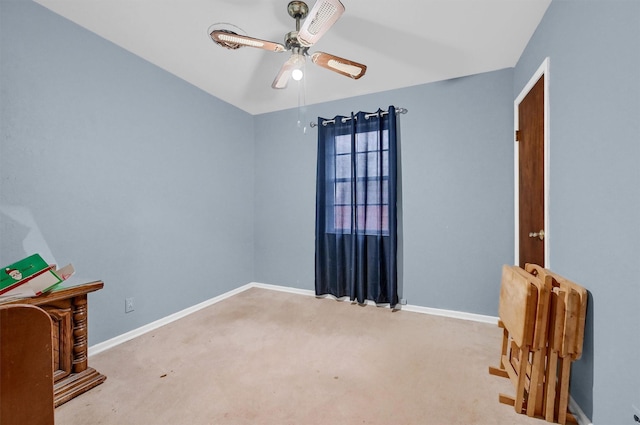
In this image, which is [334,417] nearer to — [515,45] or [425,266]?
[425,266]

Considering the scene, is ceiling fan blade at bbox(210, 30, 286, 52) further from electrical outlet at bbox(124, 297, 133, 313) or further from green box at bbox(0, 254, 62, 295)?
electrical outlet at bbox(124, 297, 133, 313)

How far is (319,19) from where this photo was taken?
4.79ft

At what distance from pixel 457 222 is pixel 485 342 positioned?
3.71ft

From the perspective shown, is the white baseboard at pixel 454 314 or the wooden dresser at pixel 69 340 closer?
the wooden dresser at pixel 69 340

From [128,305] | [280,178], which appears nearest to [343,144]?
[280,178]

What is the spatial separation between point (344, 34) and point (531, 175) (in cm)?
185

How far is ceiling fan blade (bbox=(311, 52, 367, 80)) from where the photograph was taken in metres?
1.81

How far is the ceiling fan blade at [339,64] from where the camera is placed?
5.93 feet

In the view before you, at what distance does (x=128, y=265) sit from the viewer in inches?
91.2

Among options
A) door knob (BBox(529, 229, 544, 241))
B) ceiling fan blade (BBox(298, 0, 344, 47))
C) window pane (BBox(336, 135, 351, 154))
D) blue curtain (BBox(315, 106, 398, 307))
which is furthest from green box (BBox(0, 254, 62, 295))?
door knob (BBox(529, 229, 544, 241))

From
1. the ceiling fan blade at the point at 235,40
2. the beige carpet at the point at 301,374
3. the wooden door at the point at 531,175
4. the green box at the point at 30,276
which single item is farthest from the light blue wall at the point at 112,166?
the wooden door at the point at 531,175

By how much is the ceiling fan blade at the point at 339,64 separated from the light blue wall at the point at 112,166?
1728mm

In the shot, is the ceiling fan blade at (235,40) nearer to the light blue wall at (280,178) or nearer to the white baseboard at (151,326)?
the light blue wall at (280,178)

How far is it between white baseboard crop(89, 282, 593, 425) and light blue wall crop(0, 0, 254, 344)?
60mm
